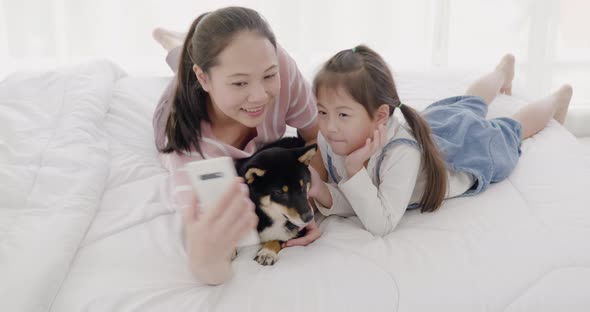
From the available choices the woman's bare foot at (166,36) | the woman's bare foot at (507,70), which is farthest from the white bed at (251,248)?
the woman's bare foot at (166,36)

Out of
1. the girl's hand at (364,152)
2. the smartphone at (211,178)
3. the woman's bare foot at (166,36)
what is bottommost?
the girl's hand at (364,152)

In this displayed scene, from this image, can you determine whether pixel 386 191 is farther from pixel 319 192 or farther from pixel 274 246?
pixel 274 246

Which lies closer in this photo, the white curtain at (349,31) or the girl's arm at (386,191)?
the girl's arm at (386,191)

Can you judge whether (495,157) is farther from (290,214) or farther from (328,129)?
(290,214)

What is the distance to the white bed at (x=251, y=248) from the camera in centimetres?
87

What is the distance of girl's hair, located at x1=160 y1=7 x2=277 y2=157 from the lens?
1104 mm

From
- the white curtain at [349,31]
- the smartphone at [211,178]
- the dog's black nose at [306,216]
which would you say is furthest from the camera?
the white curtain at [349,31]

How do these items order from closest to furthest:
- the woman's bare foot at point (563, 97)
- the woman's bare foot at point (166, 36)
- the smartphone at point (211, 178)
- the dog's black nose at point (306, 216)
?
the smartphone at point (211, 178)
the dog's black nose at point (306, 216)
the woman's bare foot at point (563, 97)
the woman's bare foot at point (166, 36)

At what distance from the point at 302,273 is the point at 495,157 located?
0.64 m

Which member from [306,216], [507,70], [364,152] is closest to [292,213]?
[306,216]

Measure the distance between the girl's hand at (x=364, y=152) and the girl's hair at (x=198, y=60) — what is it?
31 centimetres

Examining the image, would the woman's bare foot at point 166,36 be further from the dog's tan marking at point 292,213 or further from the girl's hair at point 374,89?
the dog's tan marking at point 292,213

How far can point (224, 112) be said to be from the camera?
3.97 ft

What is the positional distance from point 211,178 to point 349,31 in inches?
78.5
